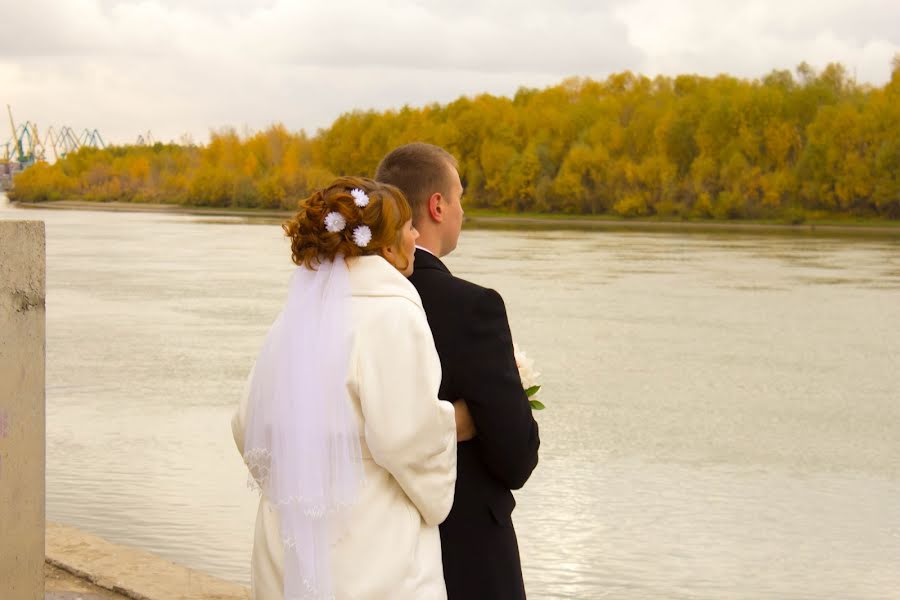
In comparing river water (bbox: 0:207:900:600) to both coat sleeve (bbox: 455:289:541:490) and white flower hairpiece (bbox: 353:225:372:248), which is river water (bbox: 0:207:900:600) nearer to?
coat sleeve (bbox: 455:289:541:490)

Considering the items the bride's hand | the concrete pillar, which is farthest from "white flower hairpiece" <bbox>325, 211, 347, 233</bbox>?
the concrete pillar

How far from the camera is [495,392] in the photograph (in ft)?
9.40

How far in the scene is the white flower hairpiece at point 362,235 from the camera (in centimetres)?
273

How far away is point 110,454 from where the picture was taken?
29.7ft

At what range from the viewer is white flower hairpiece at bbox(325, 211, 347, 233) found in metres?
2.74

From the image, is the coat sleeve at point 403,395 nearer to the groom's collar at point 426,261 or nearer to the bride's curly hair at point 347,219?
the bride's curly hair at point 347,219

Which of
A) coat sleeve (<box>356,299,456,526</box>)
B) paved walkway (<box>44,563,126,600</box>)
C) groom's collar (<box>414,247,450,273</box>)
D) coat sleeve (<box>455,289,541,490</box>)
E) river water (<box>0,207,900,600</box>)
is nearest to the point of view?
coat sleeve (<box>356,299,456,526</box>)

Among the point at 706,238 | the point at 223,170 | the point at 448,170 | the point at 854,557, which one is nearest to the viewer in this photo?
the point at 448,170

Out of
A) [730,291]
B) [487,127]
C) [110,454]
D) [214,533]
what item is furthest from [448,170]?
[487,127]

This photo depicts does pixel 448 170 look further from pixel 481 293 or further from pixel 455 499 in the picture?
pixel 455 499

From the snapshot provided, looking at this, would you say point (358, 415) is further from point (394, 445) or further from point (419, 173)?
point (419, 173)

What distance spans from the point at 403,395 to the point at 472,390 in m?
0.23

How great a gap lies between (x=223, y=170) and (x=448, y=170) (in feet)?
402

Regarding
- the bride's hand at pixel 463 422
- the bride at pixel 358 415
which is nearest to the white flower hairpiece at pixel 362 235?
the bride at pixel 358 415
